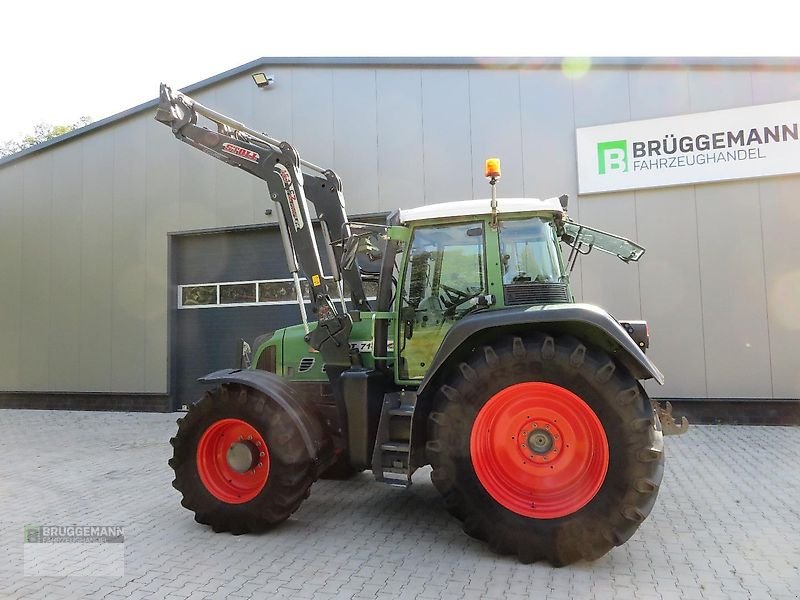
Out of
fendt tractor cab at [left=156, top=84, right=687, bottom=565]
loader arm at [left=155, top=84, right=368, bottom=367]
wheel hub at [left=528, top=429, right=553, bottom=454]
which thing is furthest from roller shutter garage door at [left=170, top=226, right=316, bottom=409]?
wheel hub at [left=528, top=429, right=553, bottom=454]

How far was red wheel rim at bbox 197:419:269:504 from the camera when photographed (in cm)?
418

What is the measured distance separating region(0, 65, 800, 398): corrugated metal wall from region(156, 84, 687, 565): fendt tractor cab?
4.24 meters

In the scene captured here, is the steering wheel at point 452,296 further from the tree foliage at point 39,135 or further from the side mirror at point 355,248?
the tree foliage at point 39,135

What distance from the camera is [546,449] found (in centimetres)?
362

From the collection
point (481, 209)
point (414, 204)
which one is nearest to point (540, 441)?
point (481, 209)

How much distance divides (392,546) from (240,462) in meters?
1.36

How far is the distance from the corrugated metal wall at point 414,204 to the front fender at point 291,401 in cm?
577

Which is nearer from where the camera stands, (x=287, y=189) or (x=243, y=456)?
(x=243, y=456)

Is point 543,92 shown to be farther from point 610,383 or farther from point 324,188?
point 610,383

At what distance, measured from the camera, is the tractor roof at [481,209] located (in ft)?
13.2

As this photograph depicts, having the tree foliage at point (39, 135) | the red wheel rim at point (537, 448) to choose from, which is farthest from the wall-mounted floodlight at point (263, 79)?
the tree foliage at point (39, 135)

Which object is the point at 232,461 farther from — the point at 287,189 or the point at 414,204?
the point at 414,204

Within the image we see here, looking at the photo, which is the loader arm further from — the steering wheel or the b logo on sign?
the b logo on sign

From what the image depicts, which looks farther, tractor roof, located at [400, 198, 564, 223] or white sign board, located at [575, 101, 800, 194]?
white sign board, located at [575, 101, 800, 194]
